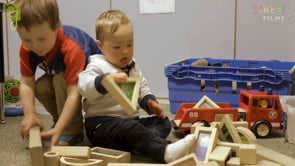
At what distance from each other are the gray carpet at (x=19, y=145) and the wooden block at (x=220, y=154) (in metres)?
0.17

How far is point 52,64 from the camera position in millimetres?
1080

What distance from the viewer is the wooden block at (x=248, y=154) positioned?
0.85 metres

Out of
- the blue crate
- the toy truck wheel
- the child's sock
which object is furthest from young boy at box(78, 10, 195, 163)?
the blue crate

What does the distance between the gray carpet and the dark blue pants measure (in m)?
0.04

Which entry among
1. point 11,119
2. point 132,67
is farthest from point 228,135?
point 11,119

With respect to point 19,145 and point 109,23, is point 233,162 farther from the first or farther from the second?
point 19,145

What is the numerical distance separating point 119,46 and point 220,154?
36 centimetres

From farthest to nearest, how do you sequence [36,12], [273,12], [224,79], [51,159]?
[273,12] → [224,79] → [36,12] → [51,159]

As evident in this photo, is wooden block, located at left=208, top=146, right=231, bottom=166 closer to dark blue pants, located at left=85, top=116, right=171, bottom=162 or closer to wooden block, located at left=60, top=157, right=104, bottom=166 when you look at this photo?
dark blue pants, located at left=85, top=116, right=171, bottom=162

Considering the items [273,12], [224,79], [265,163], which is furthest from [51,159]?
[273,12]

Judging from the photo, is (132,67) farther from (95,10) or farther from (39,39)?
(95,10)

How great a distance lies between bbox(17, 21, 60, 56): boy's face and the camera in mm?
977

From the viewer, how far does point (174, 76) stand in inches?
59.0

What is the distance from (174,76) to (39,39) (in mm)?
633
